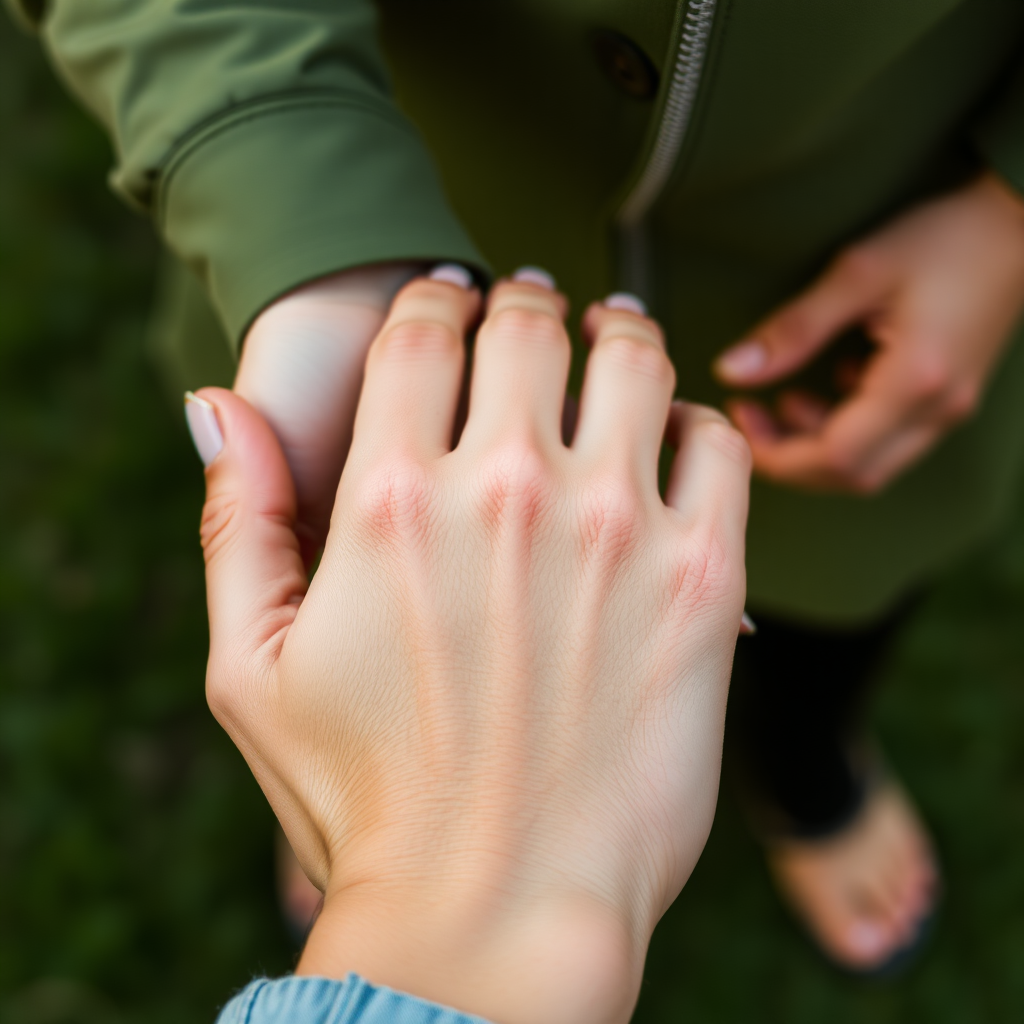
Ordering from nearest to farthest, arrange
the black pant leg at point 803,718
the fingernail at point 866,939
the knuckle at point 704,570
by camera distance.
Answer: the knuckle at point 704,570 → the black pant leg at point 803,718 → the fingernail at point 866,939

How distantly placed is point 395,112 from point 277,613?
0.43 meters

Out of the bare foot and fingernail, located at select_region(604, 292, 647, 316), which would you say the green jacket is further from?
the bare foot

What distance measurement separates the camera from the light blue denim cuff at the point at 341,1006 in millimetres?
475

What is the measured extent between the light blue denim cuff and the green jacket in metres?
0.47

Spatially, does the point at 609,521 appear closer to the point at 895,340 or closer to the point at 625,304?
the point at 625,304

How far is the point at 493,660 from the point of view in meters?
0.58

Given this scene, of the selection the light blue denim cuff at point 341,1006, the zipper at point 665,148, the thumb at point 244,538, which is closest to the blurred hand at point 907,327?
the zipper at point 665,148

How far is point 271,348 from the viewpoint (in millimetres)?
720

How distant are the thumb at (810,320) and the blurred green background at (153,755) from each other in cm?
112

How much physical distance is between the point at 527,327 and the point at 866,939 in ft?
4.97

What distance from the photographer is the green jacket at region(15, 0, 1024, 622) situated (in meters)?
0.71

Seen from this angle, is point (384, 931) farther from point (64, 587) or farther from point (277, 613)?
point (64, 587)

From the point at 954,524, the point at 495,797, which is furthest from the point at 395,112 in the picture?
the point at 954,524

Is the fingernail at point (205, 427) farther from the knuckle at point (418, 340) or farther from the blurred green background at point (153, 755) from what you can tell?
the blurred green background at point (153, 755)
